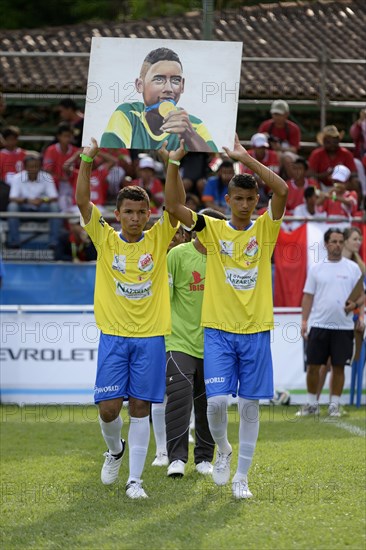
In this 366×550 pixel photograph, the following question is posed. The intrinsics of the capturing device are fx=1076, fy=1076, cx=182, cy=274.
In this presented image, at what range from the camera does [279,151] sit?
1705 cm

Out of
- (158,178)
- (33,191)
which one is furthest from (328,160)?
(33,191)

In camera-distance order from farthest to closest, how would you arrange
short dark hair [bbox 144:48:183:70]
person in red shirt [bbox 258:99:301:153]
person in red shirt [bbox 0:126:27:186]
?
person in red shirt [bbox 258:99:301:153] → person in red shirt [bbox 0:126:27:186] → short dark hair [bbox 144:48:183:70]

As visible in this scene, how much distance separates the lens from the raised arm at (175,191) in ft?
25.9

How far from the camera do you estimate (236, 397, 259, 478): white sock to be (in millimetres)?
8047

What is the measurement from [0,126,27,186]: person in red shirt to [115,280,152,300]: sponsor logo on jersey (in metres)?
9.24

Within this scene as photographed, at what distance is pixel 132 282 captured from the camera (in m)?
8.17

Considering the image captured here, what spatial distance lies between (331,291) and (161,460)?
4137 mm

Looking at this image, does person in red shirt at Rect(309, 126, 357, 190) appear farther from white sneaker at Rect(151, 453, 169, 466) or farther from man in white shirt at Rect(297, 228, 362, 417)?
white sneaker at Rect(151, 453, 169, 466)

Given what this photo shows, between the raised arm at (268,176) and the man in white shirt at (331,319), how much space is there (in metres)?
4.95

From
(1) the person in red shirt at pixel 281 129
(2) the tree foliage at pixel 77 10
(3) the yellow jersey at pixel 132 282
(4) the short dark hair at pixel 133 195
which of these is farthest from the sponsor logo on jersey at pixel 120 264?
(2) the tree foliage at pixel 77 10

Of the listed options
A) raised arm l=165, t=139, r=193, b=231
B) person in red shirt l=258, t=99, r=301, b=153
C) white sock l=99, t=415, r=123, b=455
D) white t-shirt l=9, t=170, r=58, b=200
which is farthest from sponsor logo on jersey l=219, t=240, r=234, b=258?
person in red shirt l=258, t=99, r=301, b=153

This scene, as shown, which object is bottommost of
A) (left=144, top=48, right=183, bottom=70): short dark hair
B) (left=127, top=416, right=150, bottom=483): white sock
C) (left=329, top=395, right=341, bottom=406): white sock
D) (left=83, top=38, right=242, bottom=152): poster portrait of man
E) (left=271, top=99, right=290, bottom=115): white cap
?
(left=329, top=395, right=341, bottom=406): white sock

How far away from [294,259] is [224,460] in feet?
23.0

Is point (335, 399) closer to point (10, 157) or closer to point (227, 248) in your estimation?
point (227, 248)
